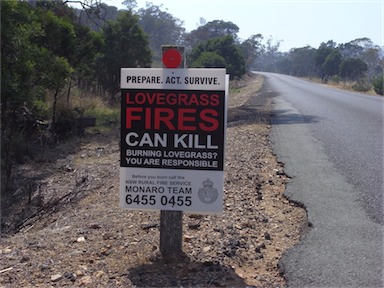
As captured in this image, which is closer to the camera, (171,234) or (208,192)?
(208,192)

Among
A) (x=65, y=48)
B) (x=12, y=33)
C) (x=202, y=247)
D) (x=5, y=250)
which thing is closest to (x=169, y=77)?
(x=202, y=247)

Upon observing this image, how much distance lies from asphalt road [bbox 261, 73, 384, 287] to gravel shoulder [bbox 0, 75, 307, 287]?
0.60 feet

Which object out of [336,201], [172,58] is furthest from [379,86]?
[172,58]

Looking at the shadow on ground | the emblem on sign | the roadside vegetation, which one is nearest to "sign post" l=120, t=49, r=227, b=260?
the emblem on sign

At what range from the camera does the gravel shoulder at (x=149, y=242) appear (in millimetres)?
3992

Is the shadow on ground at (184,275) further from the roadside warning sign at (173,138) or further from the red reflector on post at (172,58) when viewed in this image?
the red reflector on post at (172,58)

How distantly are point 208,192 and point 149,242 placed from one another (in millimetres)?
865

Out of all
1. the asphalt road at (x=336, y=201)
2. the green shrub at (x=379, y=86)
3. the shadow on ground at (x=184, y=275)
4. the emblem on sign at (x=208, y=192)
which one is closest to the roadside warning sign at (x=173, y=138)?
the emblem on sign at (x=208, y=192)

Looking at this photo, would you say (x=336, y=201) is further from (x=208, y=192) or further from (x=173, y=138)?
(x=173, y=138)

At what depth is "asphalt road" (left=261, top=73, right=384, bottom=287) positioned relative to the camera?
404 centimetres

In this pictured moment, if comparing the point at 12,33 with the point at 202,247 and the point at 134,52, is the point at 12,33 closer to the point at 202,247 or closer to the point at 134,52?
the point at 202,247

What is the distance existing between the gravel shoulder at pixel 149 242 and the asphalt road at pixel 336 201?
0.18 m

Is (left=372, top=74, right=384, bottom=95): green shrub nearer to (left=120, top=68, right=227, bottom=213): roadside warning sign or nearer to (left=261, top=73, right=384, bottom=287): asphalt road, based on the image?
(left=261, top=73, right=384, bottom=287): asphalt road

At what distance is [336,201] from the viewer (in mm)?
6023
